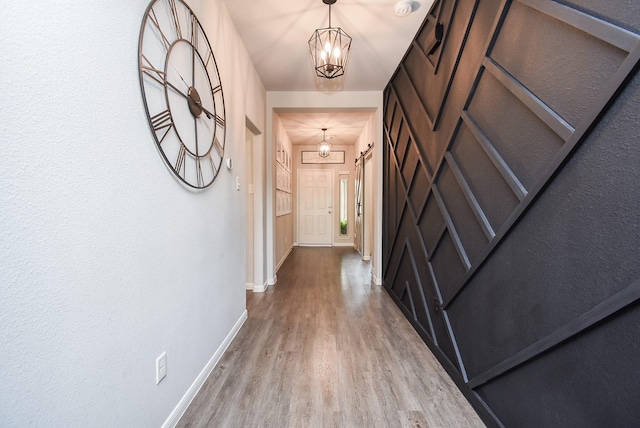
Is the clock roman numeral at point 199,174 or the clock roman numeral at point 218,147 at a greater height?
the clock roman numeral at point 218,147

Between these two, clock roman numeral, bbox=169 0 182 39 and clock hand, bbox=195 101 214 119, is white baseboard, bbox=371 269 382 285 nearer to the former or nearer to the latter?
clock hand, bbox=195 101 214 119

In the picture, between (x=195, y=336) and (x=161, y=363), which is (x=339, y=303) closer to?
(x=195, y=336)

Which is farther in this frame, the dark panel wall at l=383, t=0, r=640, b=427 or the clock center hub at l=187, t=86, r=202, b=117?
the clock center hub at l=187, t=86, r=202, b=117

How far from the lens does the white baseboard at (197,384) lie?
1.35 m

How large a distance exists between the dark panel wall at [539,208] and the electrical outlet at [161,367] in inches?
59.1

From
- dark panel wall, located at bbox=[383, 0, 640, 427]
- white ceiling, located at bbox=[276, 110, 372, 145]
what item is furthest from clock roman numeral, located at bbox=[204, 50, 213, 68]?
white ceiling, located at bbox=[276, 110, 372, 145]

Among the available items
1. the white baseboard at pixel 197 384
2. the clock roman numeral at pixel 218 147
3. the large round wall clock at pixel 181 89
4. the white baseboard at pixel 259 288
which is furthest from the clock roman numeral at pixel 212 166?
the white baseboard at pixel 259 288

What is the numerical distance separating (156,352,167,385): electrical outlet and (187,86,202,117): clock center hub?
3.94 feet

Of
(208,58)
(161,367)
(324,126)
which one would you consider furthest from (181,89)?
(324,126)

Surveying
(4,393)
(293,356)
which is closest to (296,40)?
(293,356)

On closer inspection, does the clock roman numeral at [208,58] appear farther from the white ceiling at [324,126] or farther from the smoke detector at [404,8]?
the white ceiling at [324,126]

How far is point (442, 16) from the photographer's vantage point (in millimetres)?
1955

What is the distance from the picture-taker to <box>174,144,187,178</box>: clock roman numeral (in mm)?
1366

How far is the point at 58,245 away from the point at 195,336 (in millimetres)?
1020
